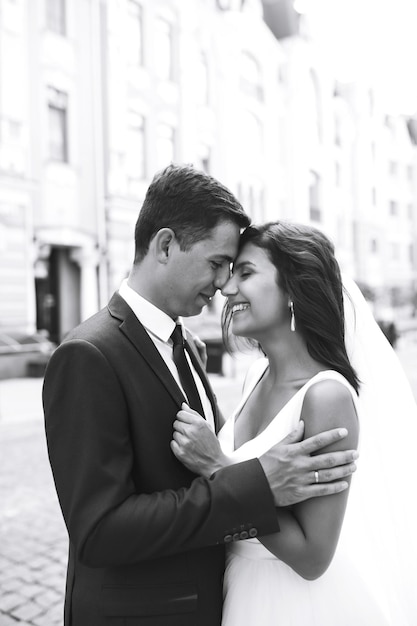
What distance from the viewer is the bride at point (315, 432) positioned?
5.72 feet

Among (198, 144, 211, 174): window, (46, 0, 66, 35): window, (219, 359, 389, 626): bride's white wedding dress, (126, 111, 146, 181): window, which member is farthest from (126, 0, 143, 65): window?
(219, 359, 389, 626): bride's white wedding dress

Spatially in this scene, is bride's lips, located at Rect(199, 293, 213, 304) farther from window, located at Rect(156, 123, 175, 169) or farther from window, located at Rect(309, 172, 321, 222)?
window, located at Rect(309, 172, 321, 222)

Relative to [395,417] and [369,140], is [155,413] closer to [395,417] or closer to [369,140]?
[395,417]

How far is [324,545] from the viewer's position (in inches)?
67.9

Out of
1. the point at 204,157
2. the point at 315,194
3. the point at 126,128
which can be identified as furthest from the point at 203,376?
the point at 315,194

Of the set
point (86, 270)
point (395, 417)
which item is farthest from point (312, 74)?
point (395, 417)

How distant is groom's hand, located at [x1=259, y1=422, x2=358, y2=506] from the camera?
164cm

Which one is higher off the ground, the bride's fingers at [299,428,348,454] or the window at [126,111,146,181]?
the window at [126,111,146,181]

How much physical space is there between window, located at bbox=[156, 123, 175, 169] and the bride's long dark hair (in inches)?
705

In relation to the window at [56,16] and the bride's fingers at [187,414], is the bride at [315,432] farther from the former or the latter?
the window at [56,16]

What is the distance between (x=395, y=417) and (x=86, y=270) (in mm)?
14646

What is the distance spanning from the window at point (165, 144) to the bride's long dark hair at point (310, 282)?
17.9 metres

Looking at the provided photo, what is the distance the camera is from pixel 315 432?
5.74 feet

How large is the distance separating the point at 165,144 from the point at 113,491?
63.4 feet
